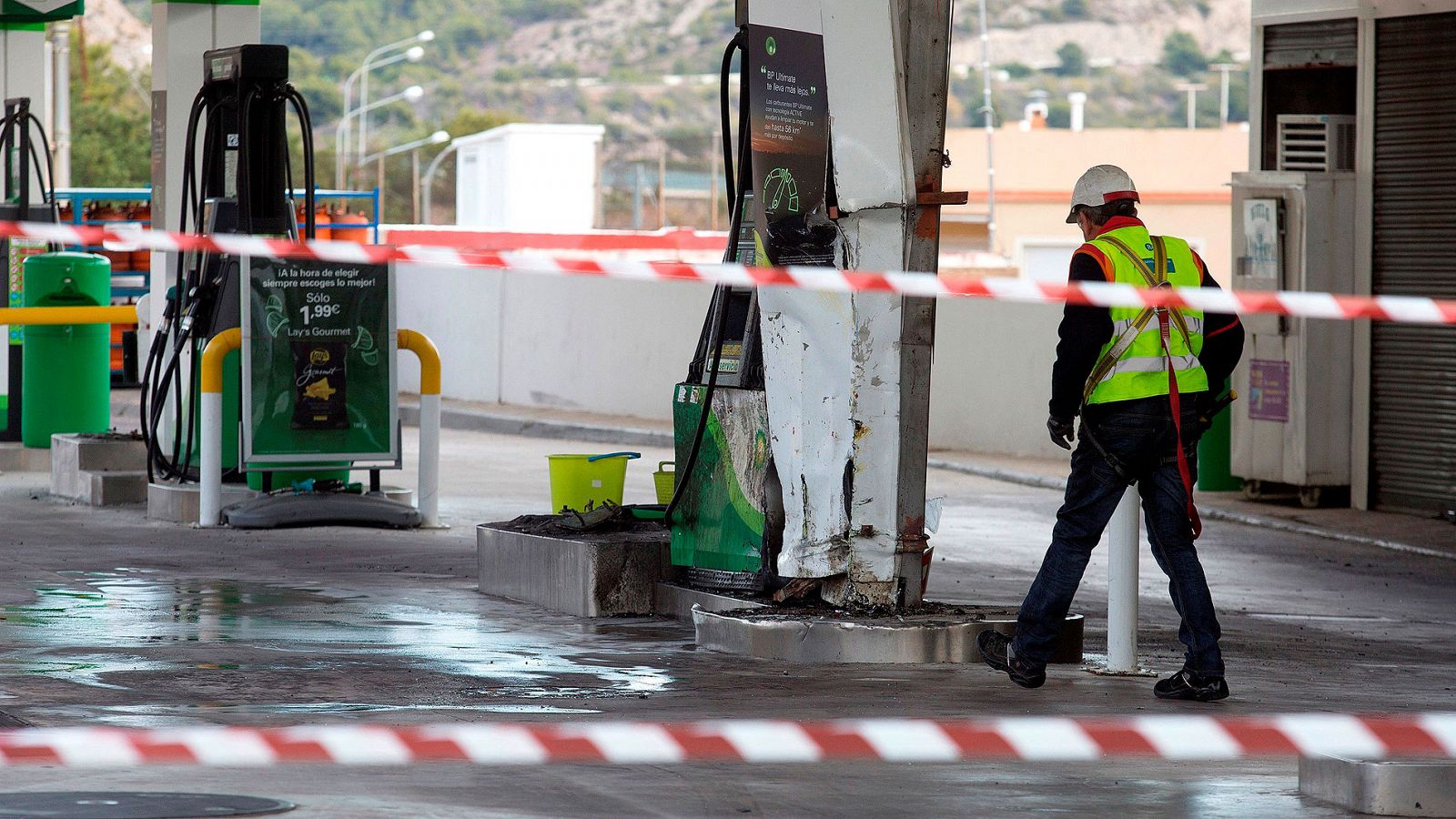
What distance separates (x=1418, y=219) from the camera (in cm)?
1491

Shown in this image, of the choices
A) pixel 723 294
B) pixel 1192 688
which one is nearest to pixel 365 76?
pixel 723 294

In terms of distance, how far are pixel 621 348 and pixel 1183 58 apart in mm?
126596

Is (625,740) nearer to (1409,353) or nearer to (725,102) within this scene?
(725,102)

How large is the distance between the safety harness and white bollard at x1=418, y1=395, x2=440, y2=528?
19.3ft

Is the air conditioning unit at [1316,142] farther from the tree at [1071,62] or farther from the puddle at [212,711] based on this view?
the tree at [1071,62]

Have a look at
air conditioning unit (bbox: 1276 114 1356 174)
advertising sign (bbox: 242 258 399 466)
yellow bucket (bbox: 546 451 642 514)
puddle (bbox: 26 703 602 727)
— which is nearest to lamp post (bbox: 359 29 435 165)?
air conditioning unit (bbox: 1276 114 1356 174)

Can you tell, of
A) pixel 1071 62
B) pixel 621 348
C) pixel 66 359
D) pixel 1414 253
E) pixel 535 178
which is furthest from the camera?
pixel 1071 62

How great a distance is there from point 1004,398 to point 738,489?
32.1 feet

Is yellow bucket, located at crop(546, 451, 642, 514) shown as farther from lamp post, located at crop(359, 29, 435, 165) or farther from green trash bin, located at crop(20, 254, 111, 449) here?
lamp post, located at crop(359, 29, 435, 165)

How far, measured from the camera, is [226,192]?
507 inches

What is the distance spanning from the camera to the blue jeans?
7.64 m

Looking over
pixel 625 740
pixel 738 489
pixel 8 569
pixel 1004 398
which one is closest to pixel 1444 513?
pixel 1004 398

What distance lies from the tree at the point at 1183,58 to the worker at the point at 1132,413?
138 m

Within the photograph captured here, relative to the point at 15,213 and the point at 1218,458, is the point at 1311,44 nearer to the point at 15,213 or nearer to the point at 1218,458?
the point at 1218,458
